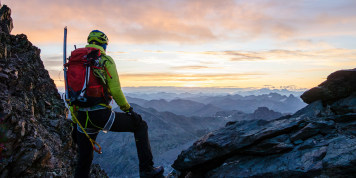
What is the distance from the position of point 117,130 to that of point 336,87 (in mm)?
12884

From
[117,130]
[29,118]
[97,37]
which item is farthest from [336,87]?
[29,118]

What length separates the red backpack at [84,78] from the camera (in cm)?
650

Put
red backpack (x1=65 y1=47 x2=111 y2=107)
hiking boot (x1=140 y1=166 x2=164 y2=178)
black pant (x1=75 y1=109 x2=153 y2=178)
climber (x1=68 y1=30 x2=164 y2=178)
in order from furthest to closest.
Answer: hiking boot (x1=140 y1=166 x2=164 y2=178) → black pant (x1=75 y1=109 x2=153 y2=178) → climber (x1=68 y1=30 x2=164 y2=178) → red backpack (x1=65 y1=47 x2=111 y2=107)

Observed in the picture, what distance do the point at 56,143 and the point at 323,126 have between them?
55.3ft

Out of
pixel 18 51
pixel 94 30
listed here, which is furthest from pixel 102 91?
pixel 18 51

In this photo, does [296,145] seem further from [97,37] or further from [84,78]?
[97,37]

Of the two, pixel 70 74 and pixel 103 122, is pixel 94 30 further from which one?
pixel 103 122

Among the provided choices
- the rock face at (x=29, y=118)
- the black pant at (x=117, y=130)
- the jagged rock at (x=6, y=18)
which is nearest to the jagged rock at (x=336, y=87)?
the black pant at (x=117, y=130)

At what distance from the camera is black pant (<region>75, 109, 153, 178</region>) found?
6764 millimetres

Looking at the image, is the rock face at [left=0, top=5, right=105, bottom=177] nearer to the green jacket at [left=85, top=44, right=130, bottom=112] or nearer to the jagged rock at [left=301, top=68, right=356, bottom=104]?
the green jacket at [left=85, top=44, right=130, bottom=112]

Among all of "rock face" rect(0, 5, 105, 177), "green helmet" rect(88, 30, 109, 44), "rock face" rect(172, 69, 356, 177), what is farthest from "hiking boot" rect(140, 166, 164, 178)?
"rock face" rect(0, 5, 105, 177)

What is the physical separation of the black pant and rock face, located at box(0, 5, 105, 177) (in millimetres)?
5133

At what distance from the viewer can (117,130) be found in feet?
23.1

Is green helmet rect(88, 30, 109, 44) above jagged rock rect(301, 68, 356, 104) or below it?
above
